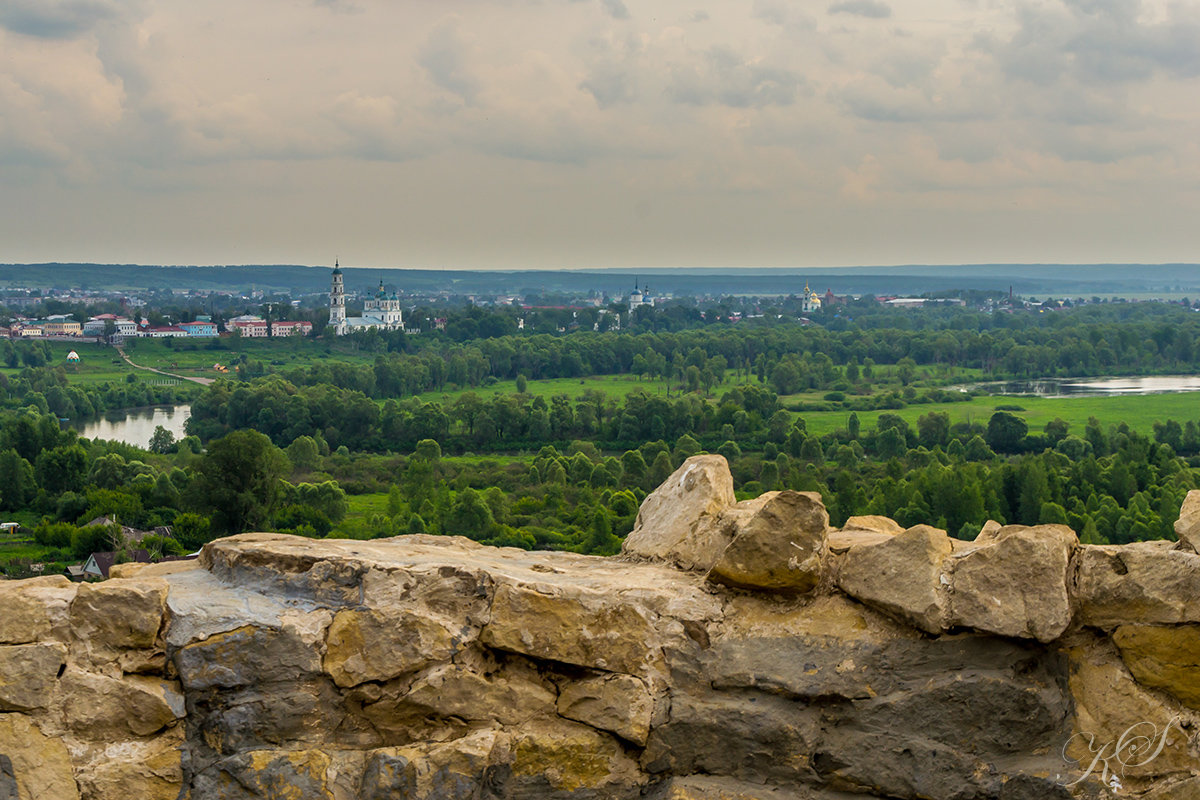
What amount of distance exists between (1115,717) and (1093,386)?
110m

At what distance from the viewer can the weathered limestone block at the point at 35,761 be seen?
508 centimetres

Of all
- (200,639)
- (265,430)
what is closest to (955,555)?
(200,639)

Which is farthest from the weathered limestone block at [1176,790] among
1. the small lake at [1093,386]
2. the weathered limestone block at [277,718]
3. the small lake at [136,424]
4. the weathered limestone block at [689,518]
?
the small lake at [1093,386]

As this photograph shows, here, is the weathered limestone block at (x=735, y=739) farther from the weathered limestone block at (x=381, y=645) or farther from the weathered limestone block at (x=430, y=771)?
the weathered limestone block at (x=381, y=645)

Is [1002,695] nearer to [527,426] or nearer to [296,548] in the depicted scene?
[296,548]

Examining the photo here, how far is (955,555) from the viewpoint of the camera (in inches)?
206

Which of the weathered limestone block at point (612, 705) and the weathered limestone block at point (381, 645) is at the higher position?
the weathered limestone block at point (381, 645)

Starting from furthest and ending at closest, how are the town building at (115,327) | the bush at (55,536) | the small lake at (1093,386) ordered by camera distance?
the town building at (115,327) → the small lake at (1093,386) → the bush at (55,536)

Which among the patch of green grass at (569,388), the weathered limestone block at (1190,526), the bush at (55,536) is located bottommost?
the patch of green grass at (569,388)

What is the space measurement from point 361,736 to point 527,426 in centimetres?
7051

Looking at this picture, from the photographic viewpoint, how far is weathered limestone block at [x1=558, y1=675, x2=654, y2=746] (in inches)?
205

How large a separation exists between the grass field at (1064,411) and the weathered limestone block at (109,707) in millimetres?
70683

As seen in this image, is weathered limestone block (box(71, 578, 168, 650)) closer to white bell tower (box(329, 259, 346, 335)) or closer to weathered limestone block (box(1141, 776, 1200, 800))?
weathered limestone block (box(1141, 776, 1200, 800))

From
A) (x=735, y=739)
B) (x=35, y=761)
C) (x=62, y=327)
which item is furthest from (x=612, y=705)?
(x=62, y=327)
